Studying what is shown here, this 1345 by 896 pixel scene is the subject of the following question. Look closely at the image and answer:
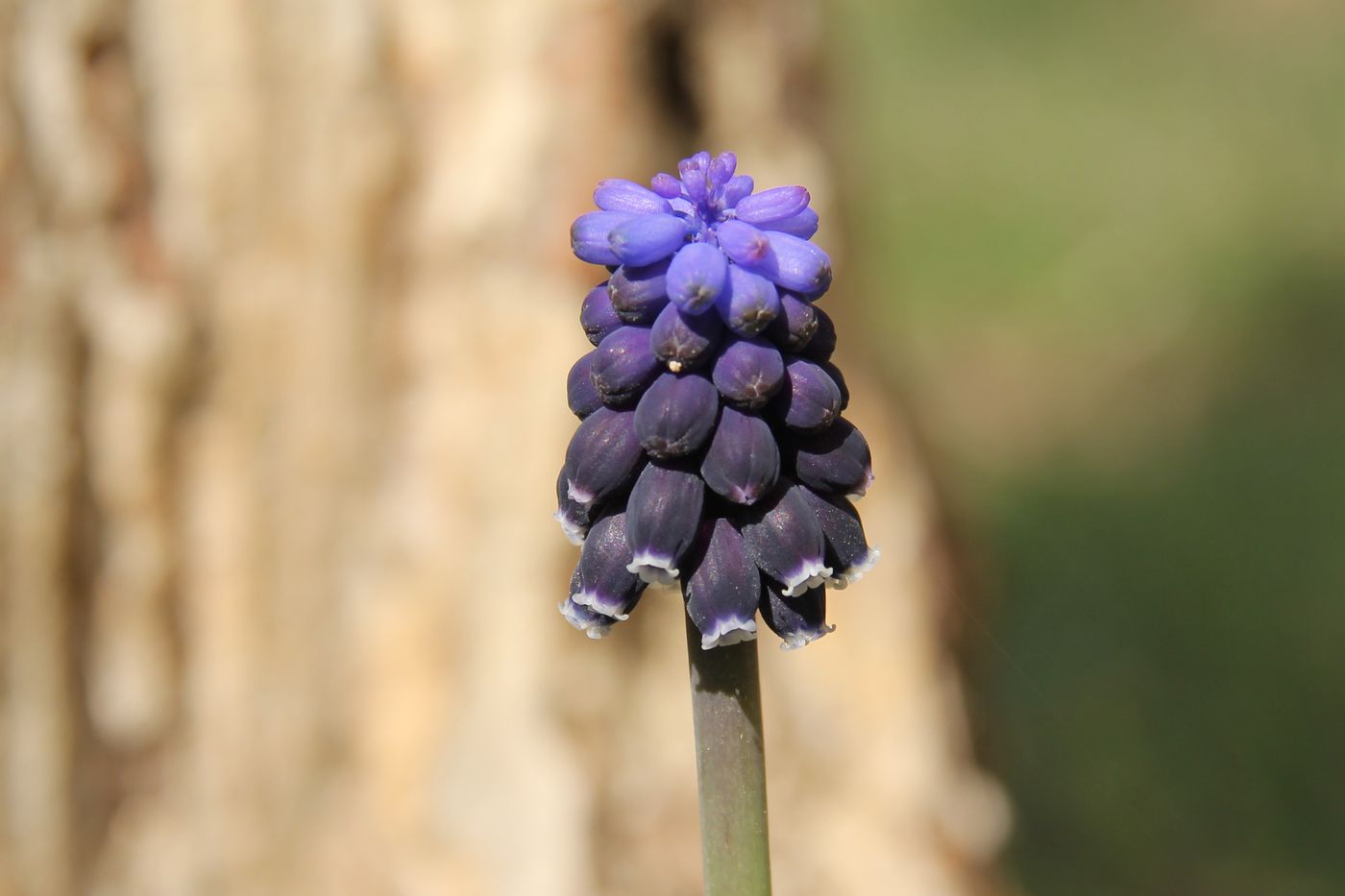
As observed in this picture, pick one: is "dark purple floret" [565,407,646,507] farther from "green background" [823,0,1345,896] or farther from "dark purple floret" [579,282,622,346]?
"green background" [823,0,1345,896]

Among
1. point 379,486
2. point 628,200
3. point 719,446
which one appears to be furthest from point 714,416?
point 379,486

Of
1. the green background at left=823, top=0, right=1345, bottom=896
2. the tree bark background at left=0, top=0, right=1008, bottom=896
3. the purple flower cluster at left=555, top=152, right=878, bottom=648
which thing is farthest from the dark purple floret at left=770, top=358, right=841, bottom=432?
the green background at left=823, top=0, right=1345, bottom=896

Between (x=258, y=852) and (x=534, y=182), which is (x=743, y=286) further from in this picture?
(x=258, y=852)

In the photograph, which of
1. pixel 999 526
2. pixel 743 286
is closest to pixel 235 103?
pixel 743 286

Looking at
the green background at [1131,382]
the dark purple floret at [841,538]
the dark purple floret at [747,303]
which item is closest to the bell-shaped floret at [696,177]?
the dark purple floret at [747,303]

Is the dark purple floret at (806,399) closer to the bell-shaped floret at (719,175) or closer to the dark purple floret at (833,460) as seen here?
the dark purple floret at (833,460)

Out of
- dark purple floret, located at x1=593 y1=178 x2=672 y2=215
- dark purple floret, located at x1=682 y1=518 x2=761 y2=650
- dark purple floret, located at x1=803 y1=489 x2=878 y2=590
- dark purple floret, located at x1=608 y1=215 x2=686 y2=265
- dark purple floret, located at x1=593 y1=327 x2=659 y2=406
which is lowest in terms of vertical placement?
dark purple floret, located at x1=682 y1=518 x2=761 y2=650

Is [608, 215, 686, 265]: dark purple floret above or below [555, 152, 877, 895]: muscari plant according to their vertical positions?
above
